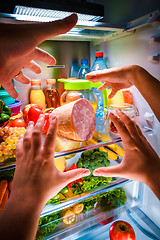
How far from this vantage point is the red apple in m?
0.94

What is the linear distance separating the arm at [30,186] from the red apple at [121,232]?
2.12 ft

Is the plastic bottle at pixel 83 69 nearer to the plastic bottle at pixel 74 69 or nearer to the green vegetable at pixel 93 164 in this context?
the plastic bottle at pixel 74 69

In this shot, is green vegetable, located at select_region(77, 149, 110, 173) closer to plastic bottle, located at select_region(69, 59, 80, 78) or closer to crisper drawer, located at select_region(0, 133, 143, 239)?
crisper drawer, located at select_region(0, 133, 143, 239)

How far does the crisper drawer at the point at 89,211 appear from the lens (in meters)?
0.95

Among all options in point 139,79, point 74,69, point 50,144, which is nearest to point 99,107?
point 74,69

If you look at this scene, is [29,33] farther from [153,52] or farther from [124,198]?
Answer: [124,198]

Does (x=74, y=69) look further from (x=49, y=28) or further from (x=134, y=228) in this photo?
(x=134, y=228)

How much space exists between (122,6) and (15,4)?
0.79 metres

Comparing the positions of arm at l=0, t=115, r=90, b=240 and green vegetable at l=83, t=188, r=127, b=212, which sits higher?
arm at l=0, t=115, r=90, b=240

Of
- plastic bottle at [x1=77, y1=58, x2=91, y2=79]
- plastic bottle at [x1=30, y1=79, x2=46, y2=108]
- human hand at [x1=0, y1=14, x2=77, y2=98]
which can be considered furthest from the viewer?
plastic bottle at [x1=77, y1=58, x2=91, y2=79]

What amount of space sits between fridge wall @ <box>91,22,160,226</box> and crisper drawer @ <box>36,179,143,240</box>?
0.10 m

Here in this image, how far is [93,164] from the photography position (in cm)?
94

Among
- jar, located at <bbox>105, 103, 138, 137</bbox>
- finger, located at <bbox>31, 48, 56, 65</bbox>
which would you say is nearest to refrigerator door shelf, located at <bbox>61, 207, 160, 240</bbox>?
jar, located at <bbox>105, 103, 138, 137</bbox>

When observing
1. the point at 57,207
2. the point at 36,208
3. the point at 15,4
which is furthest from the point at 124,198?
the point at 15,4
